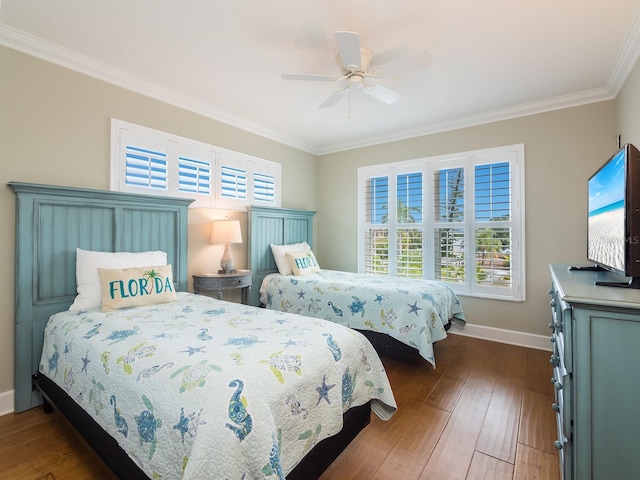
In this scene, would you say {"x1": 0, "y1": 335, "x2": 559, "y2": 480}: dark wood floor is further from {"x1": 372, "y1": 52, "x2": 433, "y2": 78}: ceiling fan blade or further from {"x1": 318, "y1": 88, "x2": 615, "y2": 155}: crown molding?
{"x1": 318, "y1": 88, "x2": 615, "y2": 155}: crown molding

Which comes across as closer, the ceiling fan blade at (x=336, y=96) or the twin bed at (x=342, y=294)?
the ceiling fan blade at (x=336, y=96)

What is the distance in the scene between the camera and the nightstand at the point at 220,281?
307cm

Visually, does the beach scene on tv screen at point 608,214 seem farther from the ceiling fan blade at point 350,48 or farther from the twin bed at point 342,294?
the ceiling fan blade at point 350,48

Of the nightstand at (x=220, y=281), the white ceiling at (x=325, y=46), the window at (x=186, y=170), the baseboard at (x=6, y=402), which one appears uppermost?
the white ceiling at (x=325, y=46)

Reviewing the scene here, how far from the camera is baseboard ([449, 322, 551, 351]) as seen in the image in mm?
Answer: 3227

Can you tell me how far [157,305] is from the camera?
7.36ft

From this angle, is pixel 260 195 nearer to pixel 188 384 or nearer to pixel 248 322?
pixel 248 322

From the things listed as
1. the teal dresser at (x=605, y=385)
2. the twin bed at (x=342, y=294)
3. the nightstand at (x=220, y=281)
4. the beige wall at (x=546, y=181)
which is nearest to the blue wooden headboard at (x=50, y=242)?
the nightstand at (x=220, y=281)

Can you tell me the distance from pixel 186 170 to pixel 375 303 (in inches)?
93.1

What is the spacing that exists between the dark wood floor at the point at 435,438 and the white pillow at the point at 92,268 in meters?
0.80

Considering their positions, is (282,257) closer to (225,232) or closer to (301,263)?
(301,263)

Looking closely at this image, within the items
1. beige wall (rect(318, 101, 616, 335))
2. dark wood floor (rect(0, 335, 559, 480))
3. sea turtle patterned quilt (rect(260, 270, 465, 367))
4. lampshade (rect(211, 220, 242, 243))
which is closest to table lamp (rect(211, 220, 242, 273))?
lampshade (rect(211, 220, 242, 243))

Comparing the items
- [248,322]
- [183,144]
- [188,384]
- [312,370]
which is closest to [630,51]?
[312,370]

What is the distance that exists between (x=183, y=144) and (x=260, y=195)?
44.9 inches
